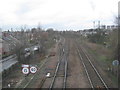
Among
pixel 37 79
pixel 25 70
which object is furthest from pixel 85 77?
pixel 25 70

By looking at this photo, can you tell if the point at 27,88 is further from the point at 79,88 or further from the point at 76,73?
the point at 76,73

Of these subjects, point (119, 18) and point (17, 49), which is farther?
point (17, 49)

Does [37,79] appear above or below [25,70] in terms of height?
below

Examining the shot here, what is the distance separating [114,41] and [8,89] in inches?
568

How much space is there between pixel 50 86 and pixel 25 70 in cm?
335

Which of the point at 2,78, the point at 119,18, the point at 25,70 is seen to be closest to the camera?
the point at 25,70

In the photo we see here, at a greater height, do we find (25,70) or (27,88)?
(25,70)

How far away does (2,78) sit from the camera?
23.2m

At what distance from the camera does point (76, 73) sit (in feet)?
76.6

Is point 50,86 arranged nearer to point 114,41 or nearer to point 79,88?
point 79,88

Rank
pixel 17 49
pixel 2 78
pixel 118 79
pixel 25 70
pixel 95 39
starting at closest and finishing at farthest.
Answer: pixel 25 70
pixel 118 79
pixel 2 78
pixel 17 49
pixel 95 39

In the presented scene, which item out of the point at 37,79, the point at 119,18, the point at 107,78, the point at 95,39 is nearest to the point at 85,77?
the point at 107,78

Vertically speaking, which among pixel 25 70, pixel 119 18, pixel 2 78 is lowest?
pixel 2 78

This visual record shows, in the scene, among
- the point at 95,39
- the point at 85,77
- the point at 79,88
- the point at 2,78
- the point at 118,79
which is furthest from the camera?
the point at 95,39
